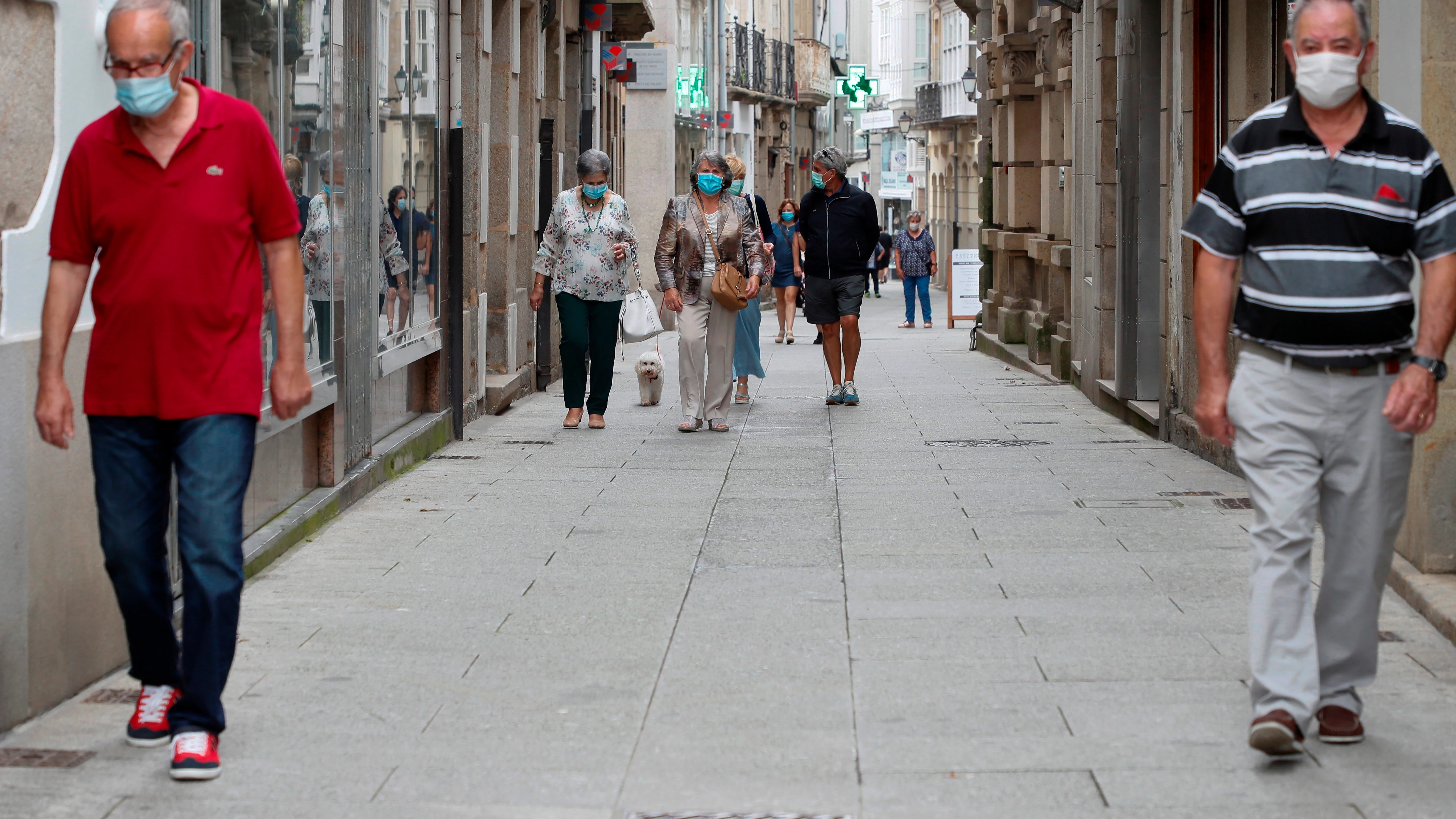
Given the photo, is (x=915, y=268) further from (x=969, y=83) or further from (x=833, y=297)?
(x=969, y=83)

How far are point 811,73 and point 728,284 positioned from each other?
45.6m

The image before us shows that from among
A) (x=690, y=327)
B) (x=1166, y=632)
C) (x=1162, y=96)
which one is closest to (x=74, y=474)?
(x=1166, y=632)

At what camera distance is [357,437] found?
9555 mm

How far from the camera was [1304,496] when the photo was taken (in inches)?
181

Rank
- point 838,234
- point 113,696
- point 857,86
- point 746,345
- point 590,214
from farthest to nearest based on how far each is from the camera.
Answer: point 857,86 < point 746,345 < point 838,234 < point 590,214 < point 113,696

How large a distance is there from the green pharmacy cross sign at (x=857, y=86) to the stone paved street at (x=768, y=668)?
5073 cm

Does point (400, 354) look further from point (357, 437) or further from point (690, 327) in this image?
point (690, 327)

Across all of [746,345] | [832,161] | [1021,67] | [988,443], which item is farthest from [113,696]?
[1021,67]

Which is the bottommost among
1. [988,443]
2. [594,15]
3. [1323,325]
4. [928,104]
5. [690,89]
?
[988,443]

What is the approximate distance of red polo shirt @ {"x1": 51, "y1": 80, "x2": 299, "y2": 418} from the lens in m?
4.57

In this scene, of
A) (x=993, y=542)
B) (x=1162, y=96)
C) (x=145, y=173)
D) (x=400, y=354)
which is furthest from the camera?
(x=1162, y=96)

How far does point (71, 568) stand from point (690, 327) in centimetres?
740

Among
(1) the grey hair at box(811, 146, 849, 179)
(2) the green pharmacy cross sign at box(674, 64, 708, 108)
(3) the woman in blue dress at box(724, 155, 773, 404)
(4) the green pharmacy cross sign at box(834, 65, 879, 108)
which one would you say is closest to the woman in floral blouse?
(3) the woman in blue dress at box(724, 155, 773, 404)

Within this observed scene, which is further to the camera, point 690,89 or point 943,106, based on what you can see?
point 943,106
